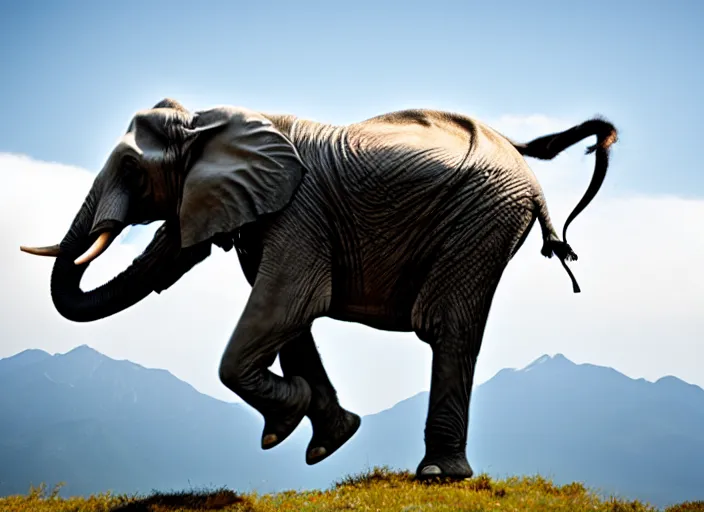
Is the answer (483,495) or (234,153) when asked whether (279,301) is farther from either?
(483,495)

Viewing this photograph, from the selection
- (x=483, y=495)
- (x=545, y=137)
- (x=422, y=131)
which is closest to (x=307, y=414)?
(x=483, y=495)

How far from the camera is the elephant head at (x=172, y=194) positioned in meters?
10.4

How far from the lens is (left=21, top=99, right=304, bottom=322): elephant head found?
10.4 meters

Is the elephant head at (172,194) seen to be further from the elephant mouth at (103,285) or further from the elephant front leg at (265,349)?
the elephant front leg at (265,349)

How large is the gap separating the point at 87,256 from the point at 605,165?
5.36 m

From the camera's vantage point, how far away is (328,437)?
1101cm

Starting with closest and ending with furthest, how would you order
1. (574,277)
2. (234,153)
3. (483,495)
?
(483,495), (234,153), (574,277)

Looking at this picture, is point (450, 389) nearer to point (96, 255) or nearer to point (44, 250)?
point (96, 255)

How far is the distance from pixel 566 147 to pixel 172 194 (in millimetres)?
4203

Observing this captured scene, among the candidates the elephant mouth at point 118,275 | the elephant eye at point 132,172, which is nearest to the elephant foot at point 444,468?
the elephant mouth at point 118,275

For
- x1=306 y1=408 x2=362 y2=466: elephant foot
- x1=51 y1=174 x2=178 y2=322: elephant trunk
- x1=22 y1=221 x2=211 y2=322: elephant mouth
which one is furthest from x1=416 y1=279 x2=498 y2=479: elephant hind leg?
x1=51 y1=174 x2=178 y2=322: elephant trunk

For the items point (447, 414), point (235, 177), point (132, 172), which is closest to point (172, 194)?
point (132, 172)

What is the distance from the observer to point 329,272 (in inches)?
408

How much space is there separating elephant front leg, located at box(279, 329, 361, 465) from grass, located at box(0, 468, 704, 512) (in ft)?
1.58
